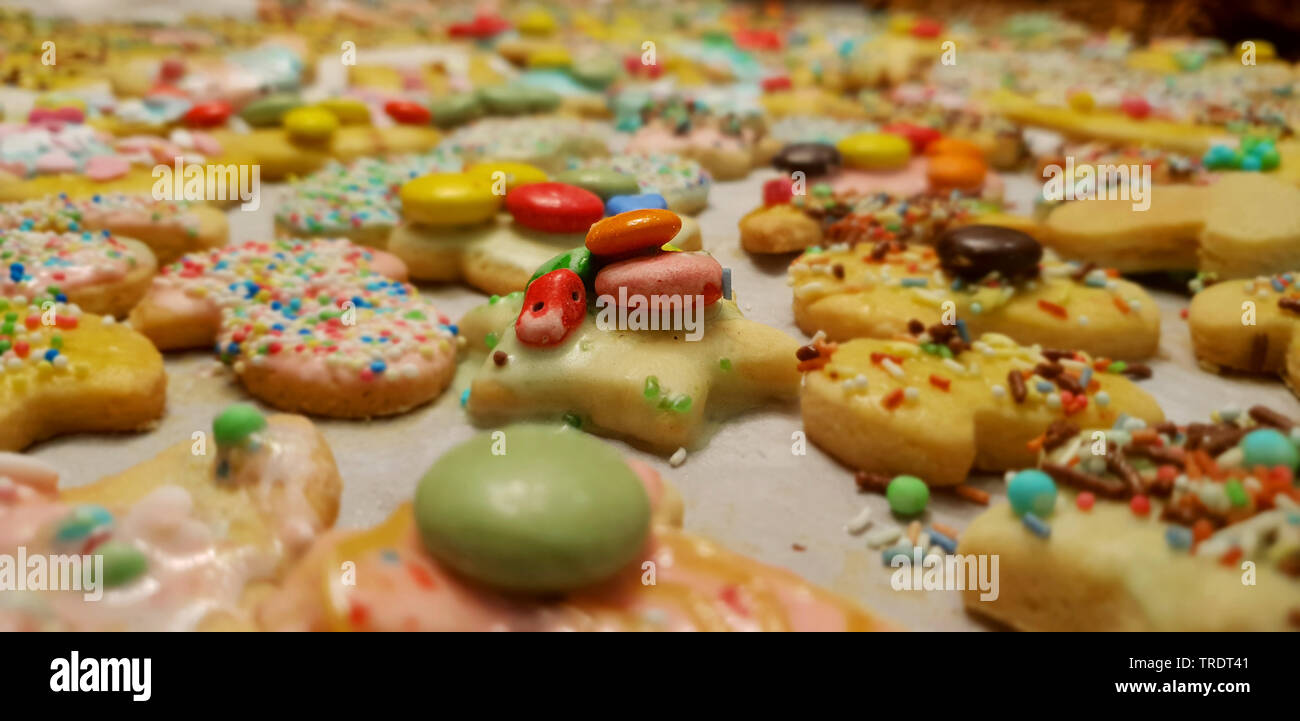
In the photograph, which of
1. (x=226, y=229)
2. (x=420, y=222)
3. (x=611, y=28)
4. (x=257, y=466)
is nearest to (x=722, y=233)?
(x=420, y=222)

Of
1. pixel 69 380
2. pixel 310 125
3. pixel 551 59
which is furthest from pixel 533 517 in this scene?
pixel 551 59

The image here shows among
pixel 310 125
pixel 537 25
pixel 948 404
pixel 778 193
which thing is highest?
pixel 537 25

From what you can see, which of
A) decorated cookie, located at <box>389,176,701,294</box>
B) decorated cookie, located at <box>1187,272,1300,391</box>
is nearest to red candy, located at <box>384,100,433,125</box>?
decorated cookie, located at <box>389,176,701,294</box>

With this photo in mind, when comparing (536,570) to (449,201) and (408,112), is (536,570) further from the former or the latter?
(408,112)

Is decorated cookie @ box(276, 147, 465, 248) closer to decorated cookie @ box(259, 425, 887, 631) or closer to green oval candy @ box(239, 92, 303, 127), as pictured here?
green oval candy @ box(239, 92, 303, 127)
